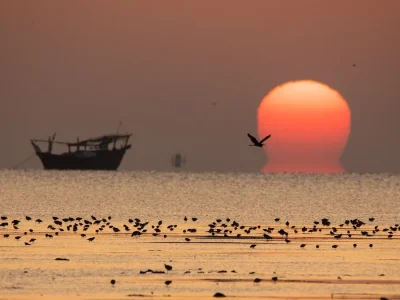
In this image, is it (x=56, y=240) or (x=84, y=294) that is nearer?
(x=84, y=294)

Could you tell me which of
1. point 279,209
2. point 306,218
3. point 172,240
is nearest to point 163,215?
point 306,218

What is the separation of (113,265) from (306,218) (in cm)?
4287

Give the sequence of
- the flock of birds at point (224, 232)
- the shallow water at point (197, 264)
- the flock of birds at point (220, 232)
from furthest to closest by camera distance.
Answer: the flock of birds at point (224, 232) → the flock of birds at point (220, 232) → the shallow water at point (197, 264)

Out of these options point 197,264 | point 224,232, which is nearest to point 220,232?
point 224,232

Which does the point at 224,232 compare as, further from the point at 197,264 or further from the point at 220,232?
the point at 197,264

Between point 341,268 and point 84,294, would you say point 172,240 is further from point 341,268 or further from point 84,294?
point 84,294

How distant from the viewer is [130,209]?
101375mm

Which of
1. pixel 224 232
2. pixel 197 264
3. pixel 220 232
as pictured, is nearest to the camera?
pixel 197 264

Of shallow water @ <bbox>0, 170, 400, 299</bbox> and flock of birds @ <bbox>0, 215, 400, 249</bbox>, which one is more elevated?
flock of birds @ <bbox>0, 215, 400, 249</bbox>

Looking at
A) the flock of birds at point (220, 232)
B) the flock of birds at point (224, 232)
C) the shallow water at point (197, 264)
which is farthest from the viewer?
the flock of birds at point (224, 232)

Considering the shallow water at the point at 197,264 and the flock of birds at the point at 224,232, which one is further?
the flock of birds at the point at 224,232

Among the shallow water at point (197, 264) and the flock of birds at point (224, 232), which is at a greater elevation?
the flock of birds at point (224, 232)

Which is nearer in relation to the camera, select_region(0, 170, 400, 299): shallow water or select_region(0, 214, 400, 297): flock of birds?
select_region(0, 170, 400, 299): shallow water

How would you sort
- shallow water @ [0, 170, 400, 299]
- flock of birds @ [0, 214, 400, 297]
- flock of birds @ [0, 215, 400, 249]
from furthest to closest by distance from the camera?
flock of birds @ [0, 215, 400, 249]
flock of birds @ [0, 214, 400, 297]
shallow water @ [0, 170, 400, 299]
